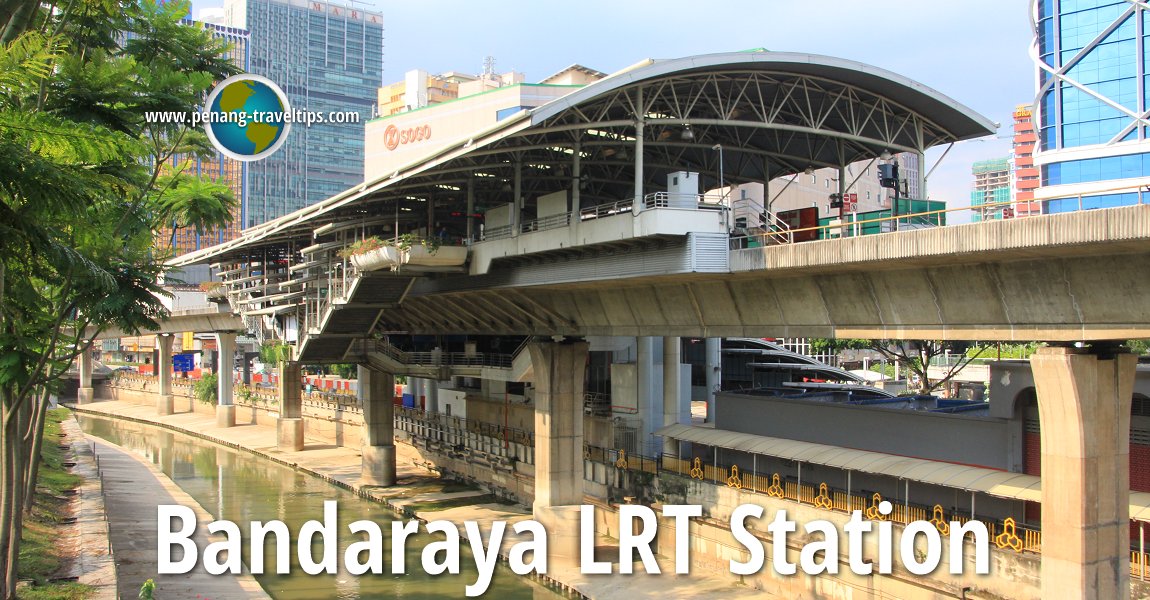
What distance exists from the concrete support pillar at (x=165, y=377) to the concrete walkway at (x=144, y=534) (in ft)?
112

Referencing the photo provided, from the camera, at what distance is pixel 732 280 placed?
2758 cm

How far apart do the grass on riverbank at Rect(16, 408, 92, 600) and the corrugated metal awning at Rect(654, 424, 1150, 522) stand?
24.3m

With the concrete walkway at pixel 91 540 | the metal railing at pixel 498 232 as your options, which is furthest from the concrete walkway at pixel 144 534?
the metal railing at pixel 498 232

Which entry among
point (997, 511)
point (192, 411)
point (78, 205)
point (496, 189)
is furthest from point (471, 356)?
point (192, 411)

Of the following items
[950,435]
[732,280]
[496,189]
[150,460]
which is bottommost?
[150,460]

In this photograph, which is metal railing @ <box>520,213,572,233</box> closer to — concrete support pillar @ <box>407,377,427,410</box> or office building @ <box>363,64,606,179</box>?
office building @ <box>363,64,606,179</box>

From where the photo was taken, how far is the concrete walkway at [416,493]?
31000mm

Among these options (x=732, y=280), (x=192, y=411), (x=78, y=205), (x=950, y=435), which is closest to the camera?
(x=78, y=205)

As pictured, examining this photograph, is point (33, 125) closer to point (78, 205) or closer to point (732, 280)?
point (78, 205)

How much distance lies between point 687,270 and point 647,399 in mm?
20999

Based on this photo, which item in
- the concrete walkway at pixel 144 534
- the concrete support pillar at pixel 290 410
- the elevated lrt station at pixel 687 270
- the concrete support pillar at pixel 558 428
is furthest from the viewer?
the concrete support pillar at pixel 290 410

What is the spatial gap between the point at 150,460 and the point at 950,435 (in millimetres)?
58410

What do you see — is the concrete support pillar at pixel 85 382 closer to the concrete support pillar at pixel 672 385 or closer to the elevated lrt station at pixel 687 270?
the elevated lrt station at pixel 687 270

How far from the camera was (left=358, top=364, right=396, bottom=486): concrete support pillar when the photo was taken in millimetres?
53188
